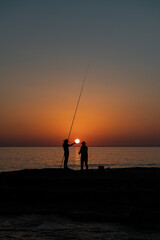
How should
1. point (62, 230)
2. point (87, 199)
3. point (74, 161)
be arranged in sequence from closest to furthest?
point (62, 230)
point (87, 199)
point (74, 161)

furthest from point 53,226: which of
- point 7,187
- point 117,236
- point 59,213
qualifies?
point 7,187

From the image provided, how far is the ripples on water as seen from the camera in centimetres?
559

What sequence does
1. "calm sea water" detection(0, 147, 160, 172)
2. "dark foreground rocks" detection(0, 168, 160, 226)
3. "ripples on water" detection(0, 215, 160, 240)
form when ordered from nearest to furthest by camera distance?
"ripples on water" detection(0, 215, 160, 240)
"dark foreground rocks" detection(0, 168, 160, 226)
"calm sea water" detection(0, 147, 160, 172)

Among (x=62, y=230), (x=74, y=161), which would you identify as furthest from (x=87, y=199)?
(x=74, y=161)

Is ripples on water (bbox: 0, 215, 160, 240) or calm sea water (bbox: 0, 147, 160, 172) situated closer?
ripples on water (bbox: 0, 215, 160, 240)

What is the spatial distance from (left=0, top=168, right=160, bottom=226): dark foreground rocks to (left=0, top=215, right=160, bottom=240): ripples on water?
20.6 inches

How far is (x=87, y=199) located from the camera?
8.93 metres

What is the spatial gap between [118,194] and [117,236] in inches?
158

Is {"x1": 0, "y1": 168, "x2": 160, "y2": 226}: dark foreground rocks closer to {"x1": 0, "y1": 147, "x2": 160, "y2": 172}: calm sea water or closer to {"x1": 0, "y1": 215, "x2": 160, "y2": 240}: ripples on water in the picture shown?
{"x1": 0, "y1": 215, "x2": 160, "y2": 240}: ripples on water

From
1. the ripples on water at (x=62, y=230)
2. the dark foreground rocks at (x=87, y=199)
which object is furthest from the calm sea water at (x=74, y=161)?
the ripples on water at (x=62, y=230)

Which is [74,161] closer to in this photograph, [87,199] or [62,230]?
[87,199]

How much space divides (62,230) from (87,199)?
2924 millimetres

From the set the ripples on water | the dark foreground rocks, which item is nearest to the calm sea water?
the dark foreground rocks

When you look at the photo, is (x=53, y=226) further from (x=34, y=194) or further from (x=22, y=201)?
(x=34, y=194)
